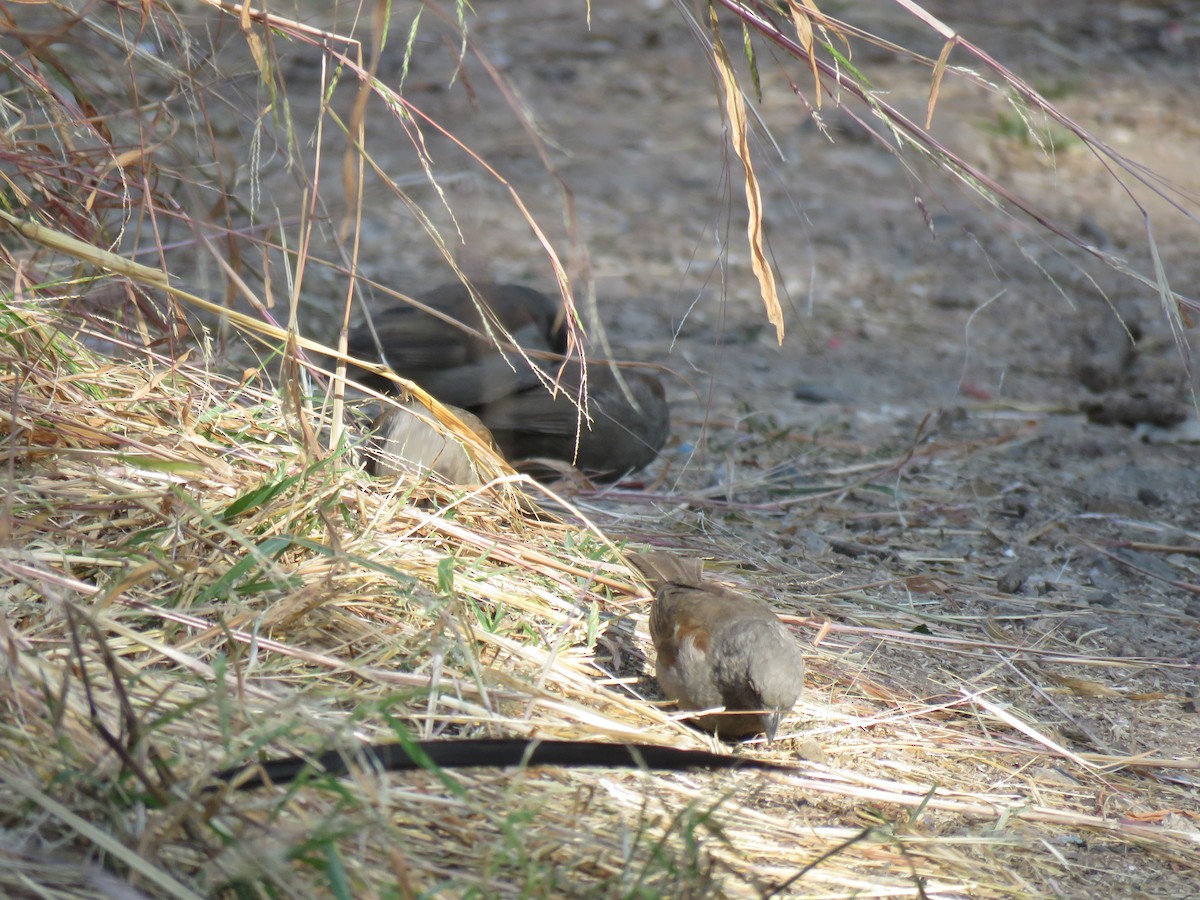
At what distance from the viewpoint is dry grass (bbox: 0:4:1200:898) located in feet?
4.88

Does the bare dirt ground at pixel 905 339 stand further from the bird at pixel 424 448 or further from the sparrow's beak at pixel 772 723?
the bird at pixel 424 448

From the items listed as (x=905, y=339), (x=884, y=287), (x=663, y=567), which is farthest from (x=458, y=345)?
(x=884, y=287)

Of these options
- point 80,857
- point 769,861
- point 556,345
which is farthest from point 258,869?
point 556,345

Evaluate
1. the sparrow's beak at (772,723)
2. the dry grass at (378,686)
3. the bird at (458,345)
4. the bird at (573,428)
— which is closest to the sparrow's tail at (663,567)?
the dry grass at (378,686)

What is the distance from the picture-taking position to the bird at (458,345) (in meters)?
3.43

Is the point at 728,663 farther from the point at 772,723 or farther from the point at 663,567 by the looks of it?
the point at 663,567

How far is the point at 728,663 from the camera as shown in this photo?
2014mm

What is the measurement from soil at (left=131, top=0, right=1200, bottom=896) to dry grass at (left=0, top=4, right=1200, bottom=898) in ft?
0.18

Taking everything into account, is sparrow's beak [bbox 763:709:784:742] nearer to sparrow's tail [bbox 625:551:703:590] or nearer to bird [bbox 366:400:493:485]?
sparrow's tail [bbox 625:551:703:590]

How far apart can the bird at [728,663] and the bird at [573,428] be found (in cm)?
122

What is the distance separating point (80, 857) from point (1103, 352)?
4.20 metres

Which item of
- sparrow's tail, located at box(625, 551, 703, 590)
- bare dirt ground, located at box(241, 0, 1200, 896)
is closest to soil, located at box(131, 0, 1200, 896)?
bare dirt ground, located at box(241, 0, 1200, 896)

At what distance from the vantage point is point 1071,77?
298 inches

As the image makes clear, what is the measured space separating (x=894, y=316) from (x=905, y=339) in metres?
0.25
